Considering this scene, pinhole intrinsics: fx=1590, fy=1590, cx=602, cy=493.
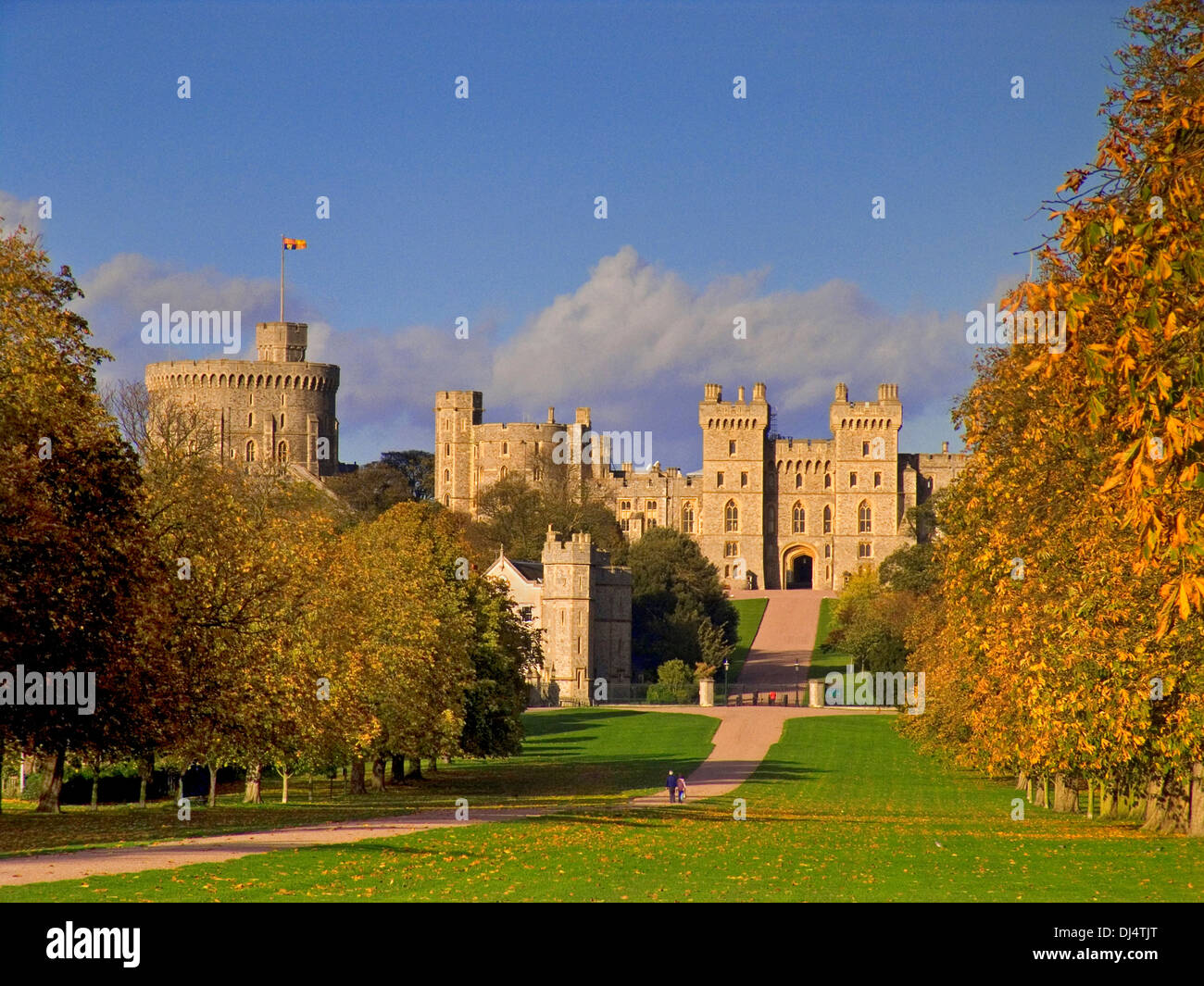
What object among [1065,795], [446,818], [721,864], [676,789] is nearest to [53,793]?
[446,818]

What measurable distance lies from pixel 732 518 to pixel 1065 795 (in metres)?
82.6

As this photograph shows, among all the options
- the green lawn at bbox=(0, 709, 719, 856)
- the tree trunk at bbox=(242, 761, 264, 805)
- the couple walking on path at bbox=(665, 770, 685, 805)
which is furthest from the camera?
the couple walking on path at bbox=(665, 770, 685, 805)

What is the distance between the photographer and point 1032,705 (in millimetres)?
22656

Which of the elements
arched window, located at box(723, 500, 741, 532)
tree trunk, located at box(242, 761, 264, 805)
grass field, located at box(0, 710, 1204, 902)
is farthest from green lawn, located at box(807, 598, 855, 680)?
grass field, located at box(0, 710, 1204, 902)

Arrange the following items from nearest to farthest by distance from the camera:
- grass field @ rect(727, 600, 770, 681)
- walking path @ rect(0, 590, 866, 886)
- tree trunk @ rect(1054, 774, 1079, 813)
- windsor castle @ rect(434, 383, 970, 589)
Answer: walking path @ rect(0, 590, 866, 886) < tree trunk @ rect(1054, 774, 1079, 813) < grass field @ rect(727, 600, 770, 681) < windsor castle @ rect(434, 383, 970, 589)

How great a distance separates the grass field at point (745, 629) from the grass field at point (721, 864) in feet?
166

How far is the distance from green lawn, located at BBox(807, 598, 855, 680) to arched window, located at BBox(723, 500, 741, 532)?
59.5 feet

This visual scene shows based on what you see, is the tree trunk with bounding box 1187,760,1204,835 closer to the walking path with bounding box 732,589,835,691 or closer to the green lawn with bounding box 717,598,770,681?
the walking path with bounding box 732,589,835,691

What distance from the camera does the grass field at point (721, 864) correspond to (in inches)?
584

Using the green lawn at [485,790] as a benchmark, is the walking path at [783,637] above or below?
above

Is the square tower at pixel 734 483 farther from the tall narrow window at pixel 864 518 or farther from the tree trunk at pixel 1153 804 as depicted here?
the tree trunk at pixel 1153 804

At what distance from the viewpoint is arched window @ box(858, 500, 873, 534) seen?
11588cm

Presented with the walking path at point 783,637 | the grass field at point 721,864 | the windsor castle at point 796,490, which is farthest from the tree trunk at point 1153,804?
the windsor castle at point 796,490

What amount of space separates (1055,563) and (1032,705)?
8.68ft
